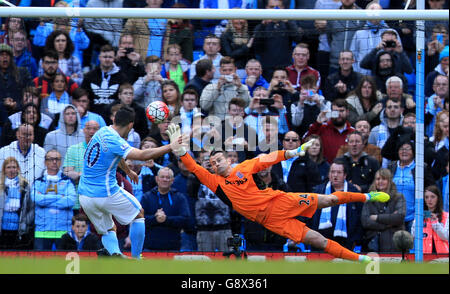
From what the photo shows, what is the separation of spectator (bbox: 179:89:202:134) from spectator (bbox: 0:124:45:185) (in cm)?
210

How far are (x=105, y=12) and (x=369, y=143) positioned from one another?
436cm

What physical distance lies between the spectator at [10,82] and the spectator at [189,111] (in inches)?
95.4

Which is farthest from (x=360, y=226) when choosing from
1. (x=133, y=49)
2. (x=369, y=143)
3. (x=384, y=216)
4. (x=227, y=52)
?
(x=133, y=49)

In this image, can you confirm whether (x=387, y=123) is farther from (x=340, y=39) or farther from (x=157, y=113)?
(x=157, y=113)

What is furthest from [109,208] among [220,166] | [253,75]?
[253,75]

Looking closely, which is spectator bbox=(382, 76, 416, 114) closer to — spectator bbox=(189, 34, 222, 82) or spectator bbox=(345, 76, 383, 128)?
spectator bbox=(345, 76, 383, 128)

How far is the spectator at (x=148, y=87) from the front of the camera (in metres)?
12.2

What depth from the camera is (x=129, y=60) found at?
41.0ft

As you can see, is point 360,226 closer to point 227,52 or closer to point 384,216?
point 384,216

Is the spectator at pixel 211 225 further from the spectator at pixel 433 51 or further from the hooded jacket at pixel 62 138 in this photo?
the spectator at pixel 433 51

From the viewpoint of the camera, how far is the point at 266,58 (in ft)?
42.1

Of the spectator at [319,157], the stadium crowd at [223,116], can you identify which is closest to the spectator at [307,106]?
the stadium crowd at [223,116]

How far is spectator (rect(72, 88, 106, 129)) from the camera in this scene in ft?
39.0

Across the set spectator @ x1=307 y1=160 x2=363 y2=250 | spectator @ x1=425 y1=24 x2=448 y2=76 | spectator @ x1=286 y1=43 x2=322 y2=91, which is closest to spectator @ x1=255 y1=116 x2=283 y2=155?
spectator @ x1=286 y1=43 x2=322 y2=91
